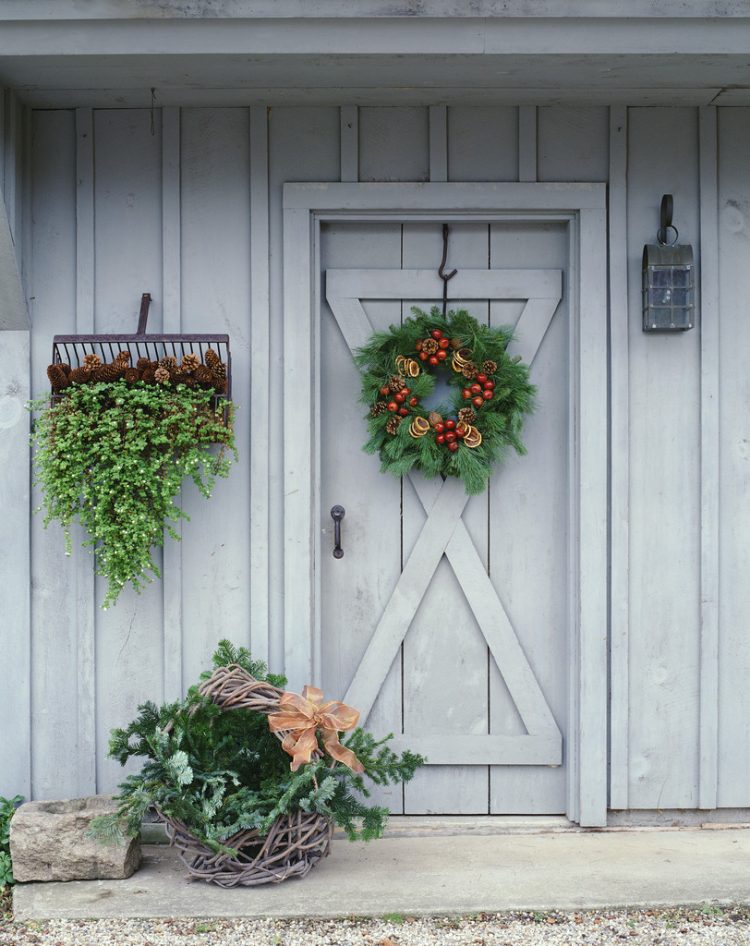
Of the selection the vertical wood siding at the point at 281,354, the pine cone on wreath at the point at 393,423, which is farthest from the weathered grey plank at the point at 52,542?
the pine cone on wreath at the point at 393,423

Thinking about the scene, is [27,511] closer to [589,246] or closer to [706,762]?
[589,246]

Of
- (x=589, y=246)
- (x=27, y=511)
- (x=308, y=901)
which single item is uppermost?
(x=589, y=246)

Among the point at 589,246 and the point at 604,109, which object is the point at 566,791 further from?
the point at 604,109

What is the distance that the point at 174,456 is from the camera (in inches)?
123

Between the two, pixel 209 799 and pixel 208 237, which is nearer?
pixel 209 799

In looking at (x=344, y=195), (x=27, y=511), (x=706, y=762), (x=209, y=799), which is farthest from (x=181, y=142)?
(x=706, y=762)

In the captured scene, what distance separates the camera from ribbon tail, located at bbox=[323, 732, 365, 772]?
8.95 ft

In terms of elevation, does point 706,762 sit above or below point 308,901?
above

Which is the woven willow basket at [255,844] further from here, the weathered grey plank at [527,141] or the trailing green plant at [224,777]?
the weathered grey plank at [527,141]

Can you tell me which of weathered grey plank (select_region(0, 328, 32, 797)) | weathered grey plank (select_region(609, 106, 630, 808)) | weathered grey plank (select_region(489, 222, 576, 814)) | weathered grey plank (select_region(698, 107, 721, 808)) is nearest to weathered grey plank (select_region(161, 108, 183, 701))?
weathered grey plank (select_region(0, 328, 32, 797))

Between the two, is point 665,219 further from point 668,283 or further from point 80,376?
point 80,376

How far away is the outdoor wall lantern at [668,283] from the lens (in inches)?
123

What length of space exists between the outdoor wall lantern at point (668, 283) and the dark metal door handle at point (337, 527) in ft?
4.10

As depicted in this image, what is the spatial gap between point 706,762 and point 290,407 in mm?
1902
